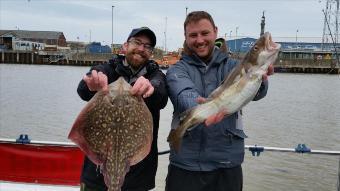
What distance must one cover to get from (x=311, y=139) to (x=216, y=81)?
17890 mm

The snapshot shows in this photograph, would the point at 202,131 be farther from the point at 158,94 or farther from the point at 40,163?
the point at 40,163

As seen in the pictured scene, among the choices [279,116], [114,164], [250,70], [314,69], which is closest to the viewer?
[114,164]

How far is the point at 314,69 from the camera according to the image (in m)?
92.9

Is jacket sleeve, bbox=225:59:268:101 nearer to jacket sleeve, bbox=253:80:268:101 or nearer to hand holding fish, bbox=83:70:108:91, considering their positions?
jacket sleeve, bbox=253:80:268:101

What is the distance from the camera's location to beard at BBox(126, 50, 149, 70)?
411 centimetres

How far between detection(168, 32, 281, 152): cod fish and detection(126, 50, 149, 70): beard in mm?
717

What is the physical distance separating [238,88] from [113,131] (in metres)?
1.11

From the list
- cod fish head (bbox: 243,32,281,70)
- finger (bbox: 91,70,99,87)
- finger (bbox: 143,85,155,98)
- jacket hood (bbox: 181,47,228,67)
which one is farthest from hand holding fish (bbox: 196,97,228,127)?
finger (bbox: 91,70,99,87)

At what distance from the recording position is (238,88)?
12.1 ft

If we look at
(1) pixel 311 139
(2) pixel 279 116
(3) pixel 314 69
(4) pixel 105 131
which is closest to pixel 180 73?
(4) pixel 105 131

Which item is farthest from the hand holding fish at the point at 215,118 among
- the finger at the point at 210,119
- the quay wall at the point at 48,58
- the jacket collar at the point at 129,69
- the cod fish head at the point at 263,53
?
the quay wall at the point at 48,58

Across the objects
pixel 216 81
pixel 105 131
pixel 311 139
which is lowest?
pixel 311 139

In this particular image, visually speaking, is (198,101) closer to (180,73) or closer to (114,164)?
(180,73)

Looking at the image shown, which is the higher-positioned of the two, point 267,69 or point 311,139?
point 267,69
